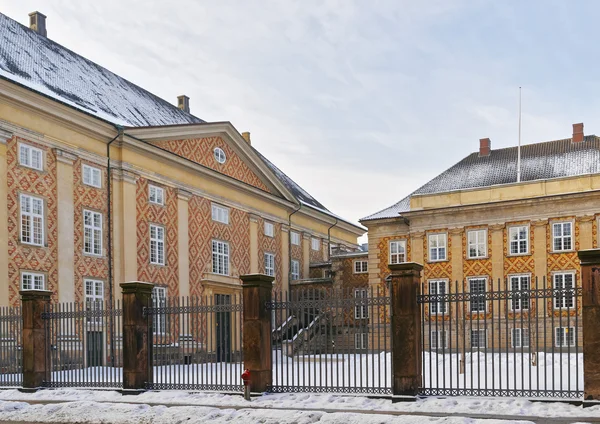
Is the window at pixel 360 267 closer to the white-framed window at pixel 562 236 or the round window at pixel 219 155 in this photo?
the round window at pixel 219 155

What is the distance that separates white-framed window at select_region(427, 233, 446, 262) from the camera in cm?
3944

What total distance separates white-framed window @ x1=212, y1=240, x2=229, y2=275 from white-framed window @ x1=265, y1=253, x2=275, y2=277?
14.8ft

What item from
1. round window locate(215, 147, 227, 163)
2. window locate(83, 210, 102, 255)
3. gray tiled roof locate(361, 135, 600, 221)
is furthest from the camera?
gray tiled roof locate(361, 135, 600, 221)

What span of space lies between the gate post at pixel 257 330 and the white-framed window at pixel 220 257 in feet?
68.5

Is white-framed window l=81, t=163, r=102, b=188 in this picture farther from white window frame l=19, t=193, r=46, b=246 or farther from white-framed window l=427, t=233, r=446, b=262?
white-framed window l=427, t=233, r=446, b=262

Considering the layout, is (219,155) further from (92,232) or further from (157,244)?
(92,232)

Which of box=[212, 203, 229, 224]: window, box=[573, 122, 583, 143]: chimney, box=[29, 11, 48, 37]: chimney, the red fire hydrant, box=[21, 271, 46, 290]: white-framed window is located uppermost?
box=[29, 11, 48, 37]: chimney

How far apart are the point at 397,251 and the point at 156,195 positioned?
47.6 ft

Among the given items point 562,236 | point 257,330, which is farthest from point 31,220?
point 562,236

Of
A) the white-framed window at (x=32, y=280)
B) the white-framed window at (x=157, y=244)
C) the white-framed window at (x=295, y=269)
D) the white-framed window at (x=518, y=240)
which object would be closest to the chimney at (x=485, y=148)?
the white-framed window at (x=518, y=240)

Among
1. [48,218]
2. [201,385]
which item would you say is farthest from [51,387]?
[48,218]

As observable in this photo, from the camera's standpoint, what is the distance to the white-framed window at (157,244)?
32812 millimetres

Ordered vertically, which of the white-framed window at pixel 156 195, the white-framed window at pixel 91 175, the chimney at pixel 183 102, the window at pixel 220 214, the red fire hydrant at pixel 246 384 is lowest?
the red fire hydrant at pixel 246 384

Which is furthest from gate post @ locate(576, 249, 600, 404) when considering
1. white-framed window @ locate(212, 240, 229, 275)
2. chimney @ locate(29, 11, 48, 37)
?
chimney @ locate(29, 11, 48, 37)
